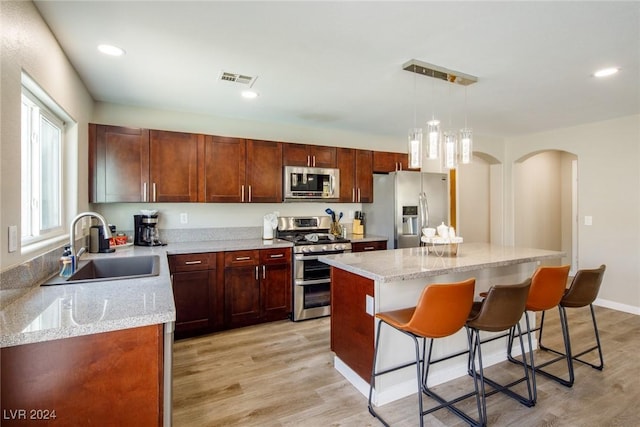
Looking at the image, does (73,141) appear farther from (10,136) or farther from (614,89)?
(614,89)

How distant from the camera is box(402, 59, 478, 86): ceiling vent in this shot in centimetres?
248

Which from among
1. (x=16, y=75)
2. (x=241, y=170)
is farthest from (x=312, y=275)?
(x=16, y=75)

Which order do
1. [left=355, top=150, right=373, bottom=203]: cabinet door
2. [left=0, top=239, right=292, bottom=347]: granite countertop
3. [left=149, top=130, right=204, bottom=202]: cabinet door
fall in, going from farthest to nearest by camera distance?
1. [left=355, top=150, right=373, bottom=203]: cabinet door
2. [left=149, top=130, right=204, bottom=202]: cabinet door
3. [left=0, top=239, right=292, bottom=347]: granite countertop

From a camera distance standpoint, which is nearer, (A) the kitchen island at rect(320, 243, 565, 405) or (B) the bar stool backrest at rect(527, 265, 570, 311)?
(A) the kitchen island at rect(320, 243, 565, 405)

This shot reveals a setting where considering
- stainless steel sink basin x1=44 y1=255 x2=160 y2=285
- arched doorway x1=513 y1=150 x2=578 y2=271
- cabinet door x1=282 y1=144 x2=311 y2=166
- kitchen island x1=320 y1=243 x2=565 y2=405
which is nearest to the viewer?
kitchen island x1=320 y1=243 x2=565 y2=405

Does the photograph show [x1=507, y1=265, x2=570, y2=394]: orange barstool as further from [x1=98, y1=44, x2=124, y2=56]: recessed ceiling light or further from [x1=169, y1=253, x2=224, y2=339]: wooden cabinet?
[x1=98, y1=44, x2=124, y2=56]: recessed ceiling light

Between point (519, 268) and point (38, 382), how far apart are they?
3318mm

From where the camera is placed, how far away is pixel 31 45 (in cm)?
174

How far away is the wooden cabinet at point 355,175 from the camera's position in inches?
172

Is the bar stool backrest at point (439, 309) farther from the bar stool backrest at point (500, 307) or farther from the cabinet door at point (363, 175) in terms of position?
the cabinet door at point (363, 175)

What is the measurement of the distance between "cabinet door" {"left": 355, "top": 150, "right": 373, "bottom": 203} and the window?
3.23 metres

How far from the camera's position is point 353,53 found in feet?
7.67

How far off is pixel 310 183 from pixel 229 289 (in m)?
1.63

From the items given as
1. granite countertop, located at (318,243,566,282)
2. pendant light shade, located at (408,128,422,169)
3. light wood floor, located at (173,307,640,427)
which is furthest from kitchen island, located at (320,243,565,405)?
pendant light shade, located at (408,128,422,169)
